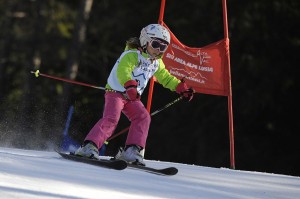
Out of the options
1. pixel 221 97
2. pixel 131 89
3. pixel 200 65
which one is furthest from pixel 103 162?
pixel 221 97

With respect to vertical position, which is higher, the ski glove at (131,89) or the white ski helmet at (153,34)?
the white ski helmet at (153,34)

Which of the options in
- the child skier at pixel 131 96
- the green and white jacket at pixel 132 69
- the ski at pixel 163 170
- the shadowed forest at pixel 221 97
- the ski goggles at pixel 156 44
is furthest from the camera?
the shadowed forest at pixel 221 97

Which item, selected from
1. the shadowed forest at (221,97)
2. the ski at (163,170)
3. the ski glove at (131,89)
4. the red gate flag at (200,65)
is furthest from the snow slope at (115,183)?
the shadowed forest at (221,97)

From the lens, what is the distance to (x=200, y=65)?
30.8 ft

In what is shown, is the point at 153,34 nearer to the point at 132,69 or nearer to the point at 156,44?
the point at 156,44

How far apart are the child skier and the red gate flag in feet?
4.36

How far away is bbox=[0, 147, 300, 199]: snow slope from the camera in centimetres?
528

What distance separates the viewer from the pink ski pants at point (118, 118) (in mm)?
7387

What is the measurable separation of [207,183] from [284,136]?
1392 cm

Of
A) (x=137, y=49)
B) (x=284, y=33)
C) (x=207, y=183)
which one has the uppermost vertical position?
(x=284, y=33)

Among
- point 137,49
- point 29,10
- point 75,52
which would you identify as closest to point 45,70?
point 29,10

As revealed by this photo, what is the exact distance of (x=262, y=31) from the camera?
21.8 meters

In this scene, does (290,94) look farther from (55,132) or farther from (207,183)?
(207,183)

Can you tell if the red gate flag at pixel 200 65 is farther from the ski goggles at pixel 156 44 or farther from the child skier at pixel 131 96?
the ski goggles at pixel 156 44
